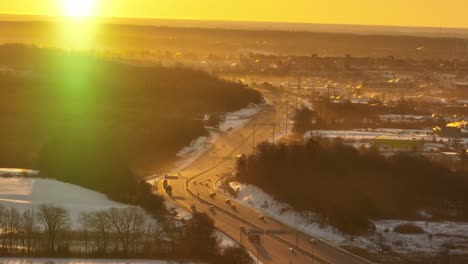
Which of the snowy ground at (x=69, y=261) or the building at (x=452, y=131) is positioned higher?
the building at (x=452, y=131)

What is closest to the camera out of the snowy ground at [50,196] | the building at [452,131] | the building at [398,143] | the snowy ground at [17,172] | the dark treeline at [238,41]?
the snowy ground at [50,196]

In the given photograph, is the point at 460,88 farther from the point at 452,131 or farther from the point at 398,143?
the point at 398,143

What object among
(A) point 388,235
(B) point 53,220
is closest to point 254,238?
(A) point 388,235

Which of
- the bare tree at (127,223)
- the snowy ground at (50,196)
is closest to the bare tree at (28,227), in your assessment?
the snowy ground at (50,196)

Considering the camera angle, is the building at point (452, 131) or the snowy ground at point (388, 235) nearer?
the snowy ground at point (388, 235)

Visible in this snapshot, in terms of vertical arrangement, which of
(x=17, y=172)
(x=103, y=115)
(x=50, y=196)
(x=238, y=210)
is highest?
(x=103, y=115)

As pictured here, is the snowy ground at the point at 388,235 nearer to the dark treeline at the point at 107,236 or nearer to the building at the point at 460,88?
the dark treeline at the point at 107,236
